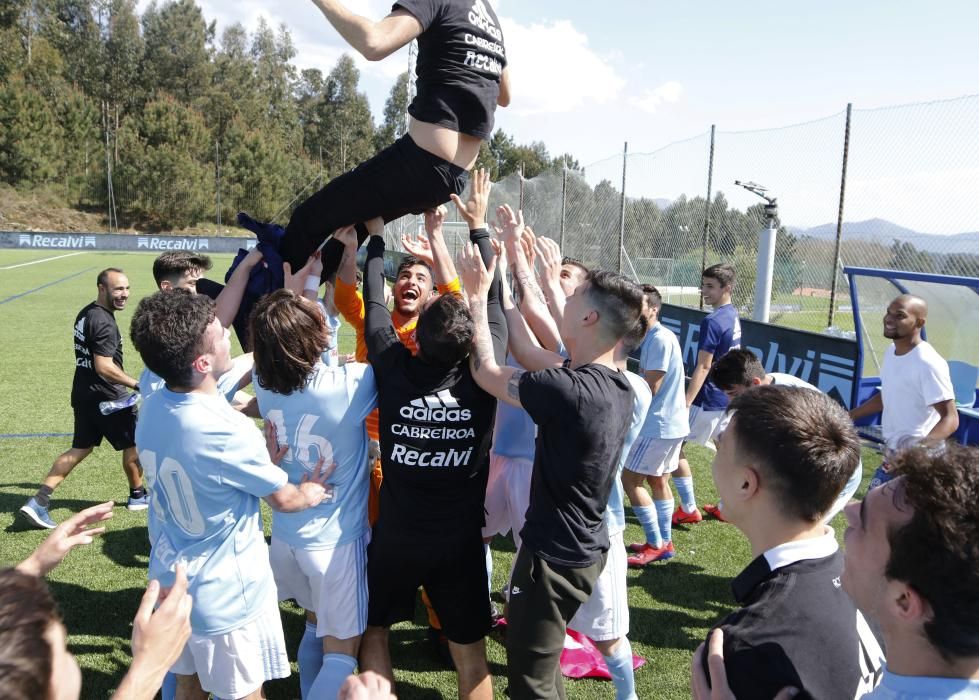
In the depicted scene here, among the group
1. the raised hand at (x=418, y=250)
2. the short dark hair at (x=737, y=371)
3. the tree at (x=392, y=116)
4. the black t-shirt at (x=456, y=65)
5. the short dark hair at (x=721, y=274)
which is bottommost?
the short dark hair at (x=737, y=371)

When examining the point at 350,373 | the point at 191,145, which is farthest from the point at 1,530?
the point at 191,145

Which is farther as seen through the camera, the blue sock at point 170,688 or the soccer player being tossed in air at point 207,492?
the blue sock at point 170,688

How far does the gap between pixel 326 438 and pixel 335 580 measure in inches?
23.4

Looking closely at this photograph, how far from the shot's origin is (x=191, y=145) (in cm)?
4831

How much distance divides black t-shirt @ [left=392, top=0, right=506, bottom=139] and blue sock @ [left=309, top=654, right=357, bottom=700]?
222 centimetres

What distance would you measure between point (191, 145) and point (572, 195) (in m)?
40.4

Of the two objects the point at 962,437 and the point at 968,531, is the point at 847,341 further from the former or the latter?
the point at 968,531

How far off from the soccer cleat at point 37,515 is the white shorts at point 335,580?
341 cm

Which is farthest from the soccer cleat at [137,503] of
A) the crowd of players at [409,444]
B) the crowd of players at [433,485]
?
the crowd of players at [409,444]

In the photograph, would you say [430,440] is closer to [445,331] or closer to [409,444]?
[409,444]

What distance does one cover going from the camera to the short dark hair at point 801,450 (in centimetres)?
172

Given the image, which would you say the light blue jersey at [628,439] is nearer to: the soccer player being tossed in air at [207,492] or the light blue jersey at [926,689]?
the soccer player being tossed in air at [207,492]

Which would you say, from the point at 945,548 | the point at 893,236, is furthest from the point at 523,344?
the point at 893,236

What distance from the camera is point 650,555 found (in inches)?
203
